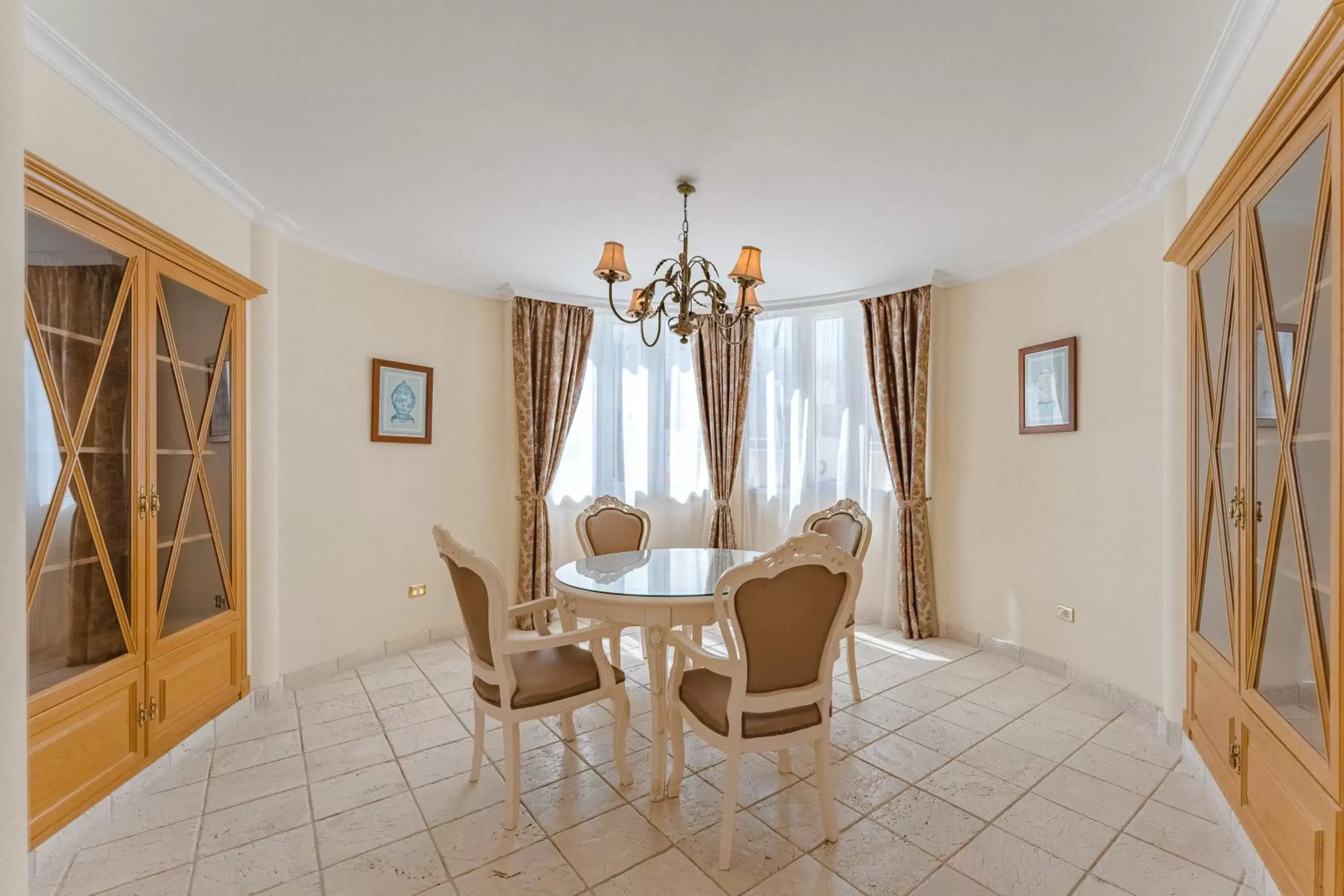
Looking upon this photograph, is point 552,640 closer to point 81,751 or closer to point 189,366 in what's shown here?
point 81,751

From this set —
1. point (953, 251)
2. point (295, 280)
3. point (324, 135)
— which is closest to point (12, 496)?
point (324, 135)

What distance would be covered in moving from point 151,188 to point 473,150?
131 centimetres

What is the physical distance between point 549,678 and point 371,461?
7.67ft

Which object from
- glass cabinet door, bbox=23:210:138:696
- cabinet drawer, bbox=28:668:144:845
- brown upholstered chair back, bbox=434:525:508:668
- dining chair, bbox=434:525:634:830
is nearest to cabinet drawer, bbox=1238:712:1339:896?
dining chair, bbox=434:525:634:830

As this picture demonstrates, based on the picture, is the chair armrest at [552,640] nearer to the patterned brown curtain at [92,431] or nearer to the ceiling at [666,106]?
the patterned brown curtain at [92,431]

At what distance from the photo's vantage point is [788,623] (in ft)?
6.68

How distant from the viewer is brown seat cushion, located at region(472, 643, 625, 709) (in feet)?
7.52

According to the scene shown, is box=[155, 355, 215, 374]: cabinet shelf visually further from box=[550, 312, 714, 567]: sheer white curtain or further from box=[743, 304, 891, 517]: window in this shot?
box=[743, 304, 891, 517]: window

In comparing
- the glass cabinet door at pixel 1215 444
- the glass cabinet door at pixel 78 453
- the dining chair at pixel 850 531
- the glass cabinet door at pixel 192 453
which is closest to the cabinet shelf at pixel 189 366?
the glass cabinet door at pixel 192 453

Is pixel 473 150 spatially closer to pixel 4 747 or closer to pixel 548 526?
pixel 4 747

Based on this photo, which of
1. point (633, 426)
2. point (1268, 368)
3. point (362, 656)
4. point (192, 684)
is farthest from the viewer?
point (633, 426)

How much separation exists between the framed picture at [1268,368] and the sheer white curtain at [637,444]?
12.7ft

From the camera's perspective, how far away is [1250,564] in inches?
75.7

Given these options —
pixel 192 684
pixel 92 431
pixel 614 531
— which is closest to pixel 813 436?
pixel 614 531
